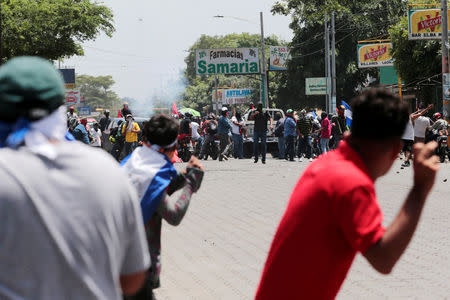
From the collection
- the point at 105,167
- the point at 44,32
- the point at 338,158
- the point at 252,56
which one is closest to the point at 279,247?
the point at 338,158

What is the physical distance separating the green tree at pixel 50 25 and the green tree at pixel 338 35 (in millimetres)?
22204

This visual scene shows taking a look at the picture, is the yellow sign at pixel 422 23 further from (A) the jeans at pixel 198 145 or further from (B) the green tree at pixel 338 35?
(B) the green tree at pixel 338 35

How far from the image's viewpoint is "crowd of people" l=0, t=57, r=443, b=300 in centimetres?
202

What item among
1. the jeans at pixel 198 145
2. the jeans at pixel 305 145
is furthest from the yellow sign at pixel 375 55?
the jeans at pixel 305 145

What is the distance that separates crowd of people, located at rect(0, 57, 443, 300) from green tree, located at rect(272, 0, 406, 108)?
1885 inches

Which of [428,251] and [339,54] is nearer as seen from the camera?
[428,251]

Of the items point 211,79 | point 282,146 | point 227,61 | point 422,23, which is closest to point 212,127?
point 282,146

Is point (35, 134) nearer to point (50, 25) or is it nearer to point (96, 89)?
point (50, 25)

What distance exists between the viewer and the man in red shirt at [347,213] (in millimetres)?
2426

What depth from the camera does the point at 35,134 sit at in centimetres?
206

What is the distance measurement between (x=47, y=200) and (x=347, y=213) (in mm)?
920

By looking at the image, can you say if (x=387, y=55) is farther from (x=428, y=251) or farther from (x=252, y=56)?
(x=428, y=251)

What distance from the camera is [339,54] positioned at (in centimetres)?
5103

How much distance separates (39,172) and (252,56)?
4693 centimetres
